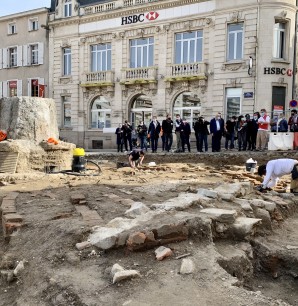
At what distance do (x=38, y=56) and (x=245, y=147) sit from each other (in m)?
20.4

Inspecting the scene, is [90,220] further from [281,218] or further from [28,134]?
[28,134]

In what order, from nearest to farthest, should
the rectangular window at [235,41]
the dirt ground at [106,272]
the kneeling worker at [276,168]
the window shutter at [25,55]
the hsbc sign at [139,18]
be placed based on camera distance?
the dirt ground at [106,272] → the kneeling worker at [276,168] → the rectangular window at [235,41] → the hsbc sign at [139,18] → the window shutter at [25,55]

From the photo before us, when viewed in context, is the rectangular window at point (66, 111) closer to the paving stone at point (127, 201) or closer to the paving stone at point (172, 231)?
the paving stone at point (127, 201)

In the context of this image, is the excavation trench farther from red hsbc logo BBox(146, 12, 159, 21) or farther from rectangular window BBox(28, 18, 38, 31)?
rectangular window BBox(28, 18, 38, 31)

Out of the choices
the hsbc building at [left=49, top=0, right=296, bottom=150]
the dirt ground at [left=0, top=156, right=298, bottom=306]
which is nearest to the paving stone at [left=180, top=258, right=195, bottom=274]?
the dirt ground at [left=0, top=156, right=298, bottom=306]

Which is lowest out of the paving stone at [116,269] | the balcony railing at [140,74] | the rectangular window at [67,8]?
the paving stone at [116,269]

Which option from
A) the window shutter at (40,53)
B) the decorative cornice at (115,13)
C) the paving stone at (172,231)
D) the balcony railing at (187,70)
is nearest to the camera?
the paving stone at (172,231)

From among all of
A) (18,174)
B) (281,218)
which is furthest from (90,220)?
(18,174)

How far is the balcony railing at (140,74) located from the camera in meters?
26.2

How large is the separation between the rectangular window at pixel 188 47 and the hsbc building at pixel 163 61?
2.5 inches

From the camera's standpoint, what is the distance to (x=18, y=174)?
9.89m

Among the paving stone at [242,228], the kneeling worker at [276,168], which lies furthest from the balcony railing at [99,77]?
the paving stone at [242,228]

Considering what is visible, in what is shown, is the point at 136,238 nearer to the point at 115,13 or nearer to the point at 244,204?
the point at 244,204

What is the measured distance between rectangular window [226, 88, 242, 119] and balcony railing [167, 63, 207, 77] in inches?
79.3
